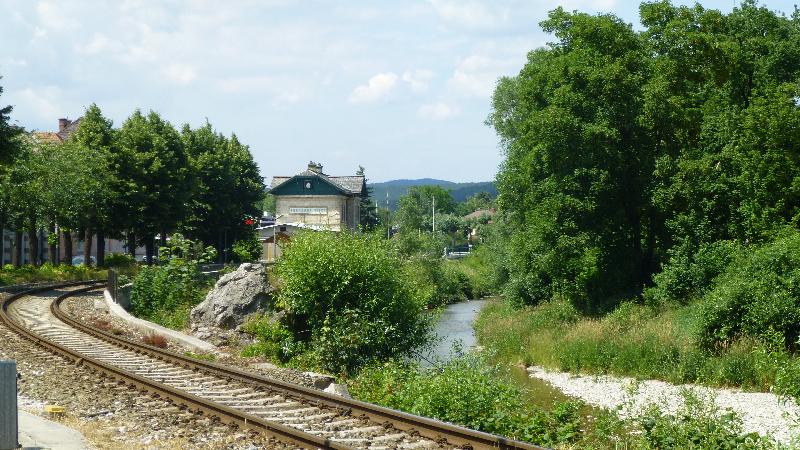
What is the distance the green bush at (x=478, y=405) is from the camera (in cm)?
1289

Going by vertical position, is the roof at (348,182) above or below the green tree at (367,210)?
above

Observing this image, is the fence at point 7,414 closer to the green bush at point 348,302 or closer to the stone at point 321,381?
the stone at point 321,381

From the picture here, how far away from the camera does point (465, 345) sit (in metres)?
→ 36.9

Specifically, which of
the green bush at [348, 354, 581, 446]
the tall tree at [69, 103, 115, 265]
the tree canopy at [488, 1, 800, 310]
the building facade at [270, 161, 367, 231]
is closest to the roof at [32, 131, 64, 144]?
the tall tree at [69, 103, 115, 265]

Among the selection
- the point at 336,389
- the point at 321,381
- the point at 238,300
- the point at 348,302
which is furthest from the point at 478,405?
the point at 238,300

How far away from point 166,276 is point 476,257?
51488mm

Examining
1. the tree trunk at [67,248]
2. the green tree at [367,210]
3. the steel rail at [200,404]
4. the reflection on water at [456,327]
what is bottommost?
the reflection on water at [456,327]

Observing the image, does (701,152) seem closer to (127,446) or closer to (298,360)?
(298,360)

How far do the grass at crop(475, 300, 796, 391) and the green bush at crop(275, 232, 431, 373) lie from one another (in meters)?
2.59

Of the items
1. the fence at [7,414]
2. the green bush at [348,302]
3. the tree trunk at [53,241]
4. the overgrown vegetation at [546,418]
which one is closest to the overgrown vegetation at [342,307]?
the green bush at [348,302]

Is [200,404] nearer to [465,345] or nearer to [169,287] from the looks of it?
[169,287]

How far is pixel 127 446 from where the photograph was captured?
1112cm

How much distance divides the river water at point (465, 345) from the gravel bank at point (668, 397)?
1.77 feet

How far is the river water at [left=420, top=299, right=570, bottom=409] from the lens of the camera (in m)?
24.1
